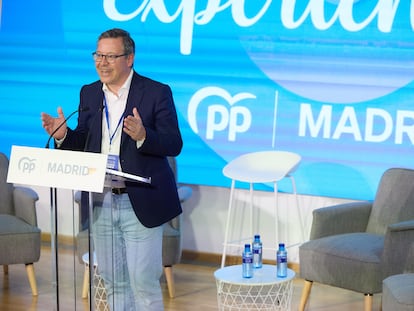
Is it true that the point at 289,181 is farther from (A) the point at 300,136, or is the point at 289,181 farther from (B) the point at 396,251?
(B) the point at 396,251

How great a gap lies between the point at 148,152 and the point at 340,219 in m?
2.16

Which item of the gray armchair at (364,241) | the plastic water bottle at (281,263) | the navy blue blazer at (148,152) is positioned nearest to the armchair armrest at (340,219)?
the gray armchair at (364,241)

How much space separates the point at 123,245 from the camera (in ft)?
13.1

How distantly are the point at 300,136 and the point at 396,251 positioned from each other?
1592 millimetres

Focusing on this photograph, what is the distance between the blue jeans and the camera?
3828 mm

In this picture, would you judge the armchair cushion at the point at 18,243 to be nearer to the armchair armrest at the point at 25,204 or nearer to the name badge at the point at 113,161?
the armchair armrest at the point at 25,204

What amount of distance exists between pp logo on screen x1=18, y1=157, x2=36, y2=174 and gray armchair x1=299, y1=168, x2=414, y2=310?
88.9 inches

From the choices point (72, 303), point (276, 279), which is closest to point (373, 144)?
point (276, 279)

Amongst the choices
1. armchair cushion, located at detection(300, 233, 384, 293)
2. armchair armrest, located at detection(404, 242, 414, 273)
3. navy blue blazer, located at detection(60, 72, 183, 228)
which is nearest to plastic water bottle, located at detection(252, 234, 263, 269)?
armchair cushion, located at detection(300, 233, 384, 293)

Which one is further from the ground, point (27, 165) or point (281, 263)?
point (27, 165)

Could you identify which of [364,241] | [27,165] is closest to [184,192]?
[364,241]

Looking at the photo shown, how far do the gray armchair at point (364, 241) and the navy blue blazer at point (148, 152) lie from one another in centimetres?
147

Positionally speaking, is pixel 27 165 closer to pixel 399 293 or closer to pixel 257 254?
pixel 399 293

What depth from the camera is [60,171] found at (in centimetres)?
353
